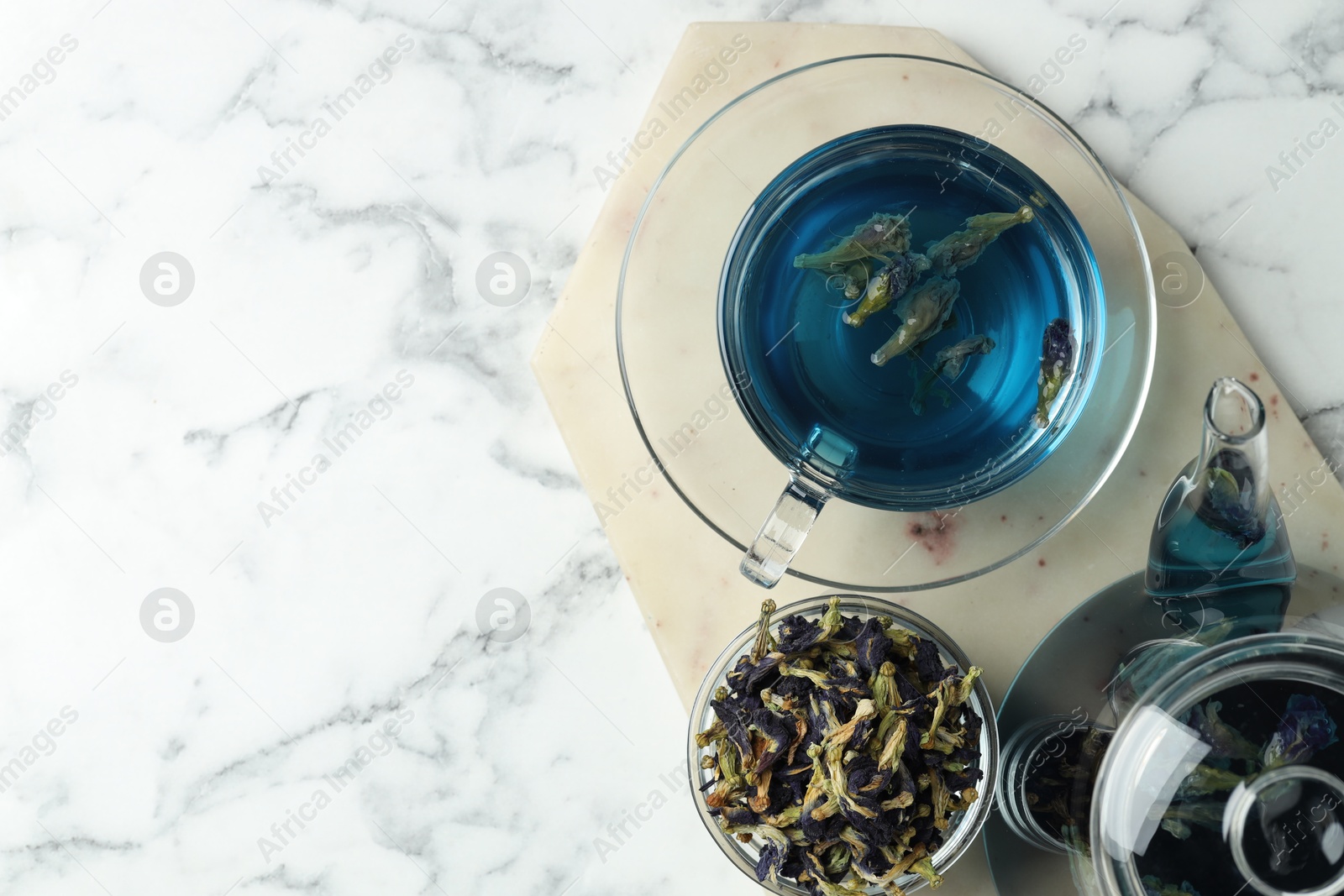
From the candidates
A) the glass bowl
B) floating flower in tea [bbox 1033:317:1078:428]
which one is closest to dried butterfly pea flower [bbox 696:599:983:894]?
the glass bowl

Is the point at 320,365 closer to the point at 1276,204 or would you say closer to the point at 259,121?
the point at 259,121

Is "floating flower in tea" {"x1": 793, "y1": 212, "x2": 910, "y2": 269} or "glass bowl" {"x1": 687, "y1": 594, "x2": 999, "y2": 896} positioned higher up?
"floating flower in tea" {"x1": 793, "y1": 212, "x2": 910, "y2": 269}

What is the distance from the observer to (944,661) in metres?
0.97

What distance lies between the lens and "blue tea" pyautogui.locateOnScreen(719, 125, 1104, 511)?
933mm

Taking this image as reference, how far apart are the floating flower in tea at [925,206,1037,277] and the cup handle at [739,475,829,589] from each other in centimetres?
25

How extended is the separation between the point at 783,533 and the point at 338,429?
60 centimetres

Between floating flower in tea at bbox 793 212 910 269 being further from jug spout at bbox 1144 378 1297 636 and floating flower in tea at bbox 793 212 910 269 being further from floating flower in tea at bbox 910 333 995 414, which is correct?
jug spout at bbox 1144 378 1297 636

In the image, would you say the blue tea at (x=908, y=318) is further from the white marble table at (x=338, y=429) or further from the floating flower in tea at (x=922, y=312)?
the white marble table at (x=338, y=429)

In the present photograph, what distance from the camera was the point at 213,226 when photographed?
121cm

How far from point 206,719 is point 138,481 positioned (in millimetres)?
313

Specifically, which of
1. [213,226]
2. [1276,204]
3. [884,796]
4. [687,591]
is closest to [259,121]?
[213,226]

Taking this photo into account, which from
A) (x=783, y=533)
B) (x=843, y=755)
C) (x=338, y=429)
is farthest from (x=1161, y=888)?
(x=338, y=429)

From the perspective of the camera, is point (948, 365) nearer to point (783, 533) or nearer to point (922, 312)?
point (922, 312)

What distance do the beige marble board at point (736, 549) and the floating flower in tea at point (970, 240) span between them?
23 centimetres
